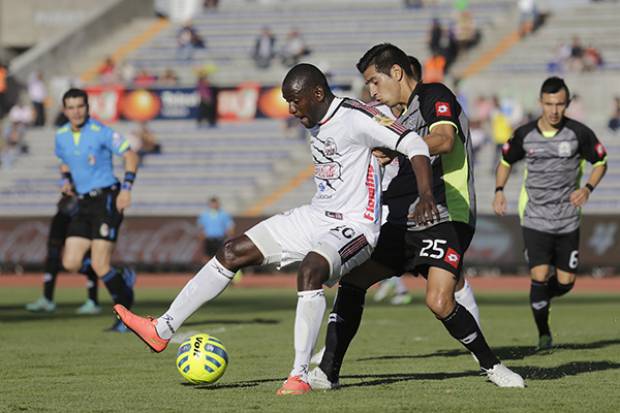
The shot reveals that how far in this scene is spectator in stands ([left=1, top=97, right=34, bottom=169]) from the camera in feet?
128

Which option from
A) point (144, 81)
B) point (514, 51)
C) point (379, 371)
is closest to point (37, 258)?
point (144, 81)

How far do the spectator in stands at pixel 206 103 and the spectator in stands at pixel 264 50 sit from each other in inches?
102

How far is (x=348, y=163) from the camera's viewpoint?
27.9ft

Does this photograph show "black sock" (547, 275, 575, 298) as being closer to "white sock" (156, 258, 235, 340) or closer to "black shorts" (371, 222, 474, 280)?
"black shorts" (371, 222, 474, 280)

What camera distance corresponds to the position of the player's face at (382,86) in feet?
29.1

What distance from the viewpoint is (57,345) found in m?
12.3

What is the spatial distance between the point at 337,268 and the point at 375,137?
0.89 meters

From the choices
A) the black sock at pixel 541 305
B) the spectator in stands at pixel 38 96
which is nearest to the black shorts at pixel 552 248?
the black sock at pixel 541 305

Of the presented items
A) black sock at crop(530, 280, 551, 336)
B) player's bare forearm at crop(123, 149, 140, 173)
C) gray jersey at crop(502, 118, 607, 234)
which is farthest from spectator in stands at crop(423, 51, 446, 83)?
black sock at crop(530, 280, 551, 336)

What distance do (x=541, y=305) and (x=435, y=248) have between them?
390 centimetres

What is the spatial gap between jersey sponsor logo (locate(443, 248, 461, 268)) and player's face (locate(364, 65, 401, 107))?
3.78ft

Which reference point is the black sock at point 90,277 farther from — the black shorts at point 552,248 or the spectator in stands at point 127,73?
the spectator in stands at point 127,73

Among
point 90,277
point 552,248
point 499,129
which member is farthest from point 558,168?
point 499,129

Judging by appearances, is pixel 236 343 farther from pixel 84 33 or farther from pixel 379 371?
pixel 84 33
